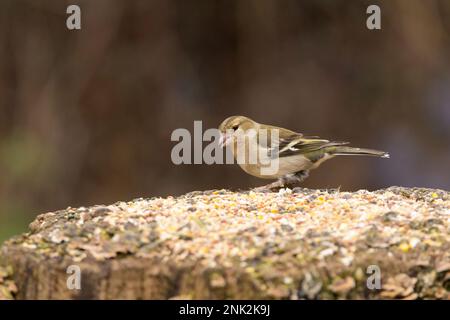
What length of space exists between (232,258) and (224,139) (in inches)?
124

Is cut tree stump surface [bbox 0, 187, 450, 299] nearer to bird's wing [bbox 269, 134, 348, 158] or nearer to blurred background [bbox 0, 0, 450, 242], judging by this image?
bird's wing [bbox 269, 134, 348, 158]

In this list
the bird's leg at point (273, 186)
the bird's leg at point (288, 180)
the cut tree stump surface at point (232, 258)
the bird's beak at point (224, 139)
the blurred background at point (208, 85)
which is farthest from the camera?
the blurred background at point (208, 85)

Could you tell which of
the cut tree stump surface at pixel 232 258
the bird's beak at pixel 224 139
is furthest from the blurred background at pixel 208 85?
the cut tree stump surface at pixel 232 258

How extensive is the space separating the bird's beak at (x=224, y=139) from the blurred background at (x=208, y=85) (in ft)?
10.7

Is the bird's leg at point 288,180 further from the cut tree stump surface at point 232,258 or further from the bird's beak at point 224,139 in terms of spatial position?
the cut tree stump surface at point 232,258

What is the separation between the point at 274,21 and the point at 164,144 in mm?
2014

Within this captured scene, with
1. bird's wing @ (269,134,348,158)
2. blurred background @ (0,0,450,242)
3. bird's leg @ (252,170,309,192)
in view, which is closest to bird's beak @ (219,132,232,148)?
bird's wing @ (269,134,348,158)

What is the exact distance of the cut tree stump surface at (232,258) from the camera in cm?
360

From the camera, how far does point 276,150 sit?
6.75m

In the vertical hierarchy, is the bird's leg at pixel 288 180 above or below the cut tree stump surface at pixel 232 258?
above
